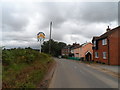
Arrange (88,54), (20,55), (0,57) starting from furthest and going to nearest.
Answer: (88,54), (20,55), (0,57)

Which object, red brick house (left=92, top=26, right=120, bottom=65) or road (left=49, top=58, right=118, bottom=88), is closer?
road (left=49, top=58, right=118, bottom=88)

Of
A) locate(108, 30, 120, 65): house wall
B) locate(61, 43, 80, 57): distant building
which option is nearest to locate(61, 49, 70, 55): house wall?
locate(61, 43, 80, 57): distant building

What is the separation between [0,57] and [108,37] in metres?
22.7

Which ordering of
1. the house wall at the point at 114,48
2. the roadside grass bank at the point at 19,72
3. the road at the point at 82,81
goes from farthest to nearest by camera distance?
1. the house wall at the point at 114,48
2. the road at the point at 82,81
3. the roadside grass bank at the point at 19,72

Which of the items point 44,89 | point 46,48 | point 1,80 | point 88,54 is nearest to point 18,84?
point 1,80

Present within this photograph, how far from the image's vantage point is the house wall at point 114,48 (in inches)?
992

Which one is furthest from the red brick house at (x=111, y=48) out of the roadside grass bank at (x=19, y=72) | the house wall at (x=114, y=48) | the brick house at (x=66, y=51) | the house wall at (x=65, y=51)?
the house wall at (x=65, y=51)

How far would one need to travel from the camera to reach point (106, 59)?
2672 cm

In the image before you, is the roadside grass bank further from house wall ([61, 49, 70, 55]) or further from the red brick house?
house wall ([61, 49, 70, 55])

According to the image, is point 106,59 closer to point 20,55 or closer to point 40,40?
point 40,40

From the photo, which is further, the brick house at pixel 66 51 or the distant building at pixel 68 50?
the brick house at pixel 66 51

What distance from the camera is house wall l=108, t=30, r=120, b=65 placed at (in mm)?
25203

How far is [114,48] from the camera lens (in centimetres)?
2555

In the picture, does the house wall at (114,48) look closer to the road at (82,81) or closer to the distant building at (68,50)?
the road at (82,81)
